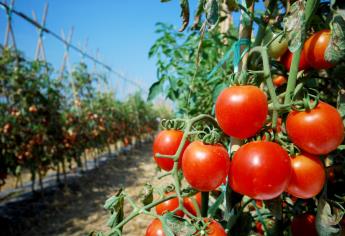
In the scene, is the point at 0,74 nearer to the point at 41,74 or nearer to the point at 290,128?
the point at 41,74

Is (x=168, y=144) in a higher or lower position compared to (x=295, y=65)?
lower

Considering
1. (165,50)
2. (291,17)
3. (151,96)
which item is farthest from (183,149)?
(165,50)

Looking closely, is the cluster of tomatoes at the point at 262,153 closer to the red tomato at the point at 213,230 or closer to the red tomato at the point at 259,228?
the red tomato at the point at 213,230

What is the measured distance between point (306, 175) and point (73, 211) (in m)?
3.86

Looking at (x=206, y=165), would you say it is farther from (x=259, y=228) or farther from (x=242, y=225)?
(x=259, y=228)

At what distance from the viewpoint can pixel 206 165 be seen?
20.0 inches

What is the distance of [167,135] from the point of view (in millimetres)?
635

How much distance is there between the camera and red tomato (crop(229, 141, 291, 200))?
1.58ft

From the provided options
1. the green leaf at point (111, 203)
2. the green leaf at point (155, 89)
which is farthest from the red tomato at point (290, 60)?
the green leaf at point (155, 89)

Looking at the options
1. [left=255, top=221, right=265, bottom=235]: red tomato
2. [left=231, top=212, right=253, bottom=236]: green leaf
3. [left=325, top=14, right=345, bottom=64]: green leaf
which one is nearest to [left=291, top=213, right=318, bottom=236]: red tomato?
[left=231, top=212, right=253, bottom=236]: green leaf

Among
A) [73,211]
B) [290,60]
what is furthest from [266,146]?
[73,211]

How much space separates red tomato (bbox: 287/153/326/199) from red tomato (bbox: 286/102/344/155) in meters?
0.03

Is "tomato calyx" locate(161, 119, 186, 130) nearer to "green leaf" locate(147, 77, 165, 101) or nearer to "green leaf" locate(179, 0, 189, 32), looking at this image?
"green leaf" locate(179, 0, 189, 32)

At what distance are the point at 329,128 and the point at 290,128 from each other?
59mm
